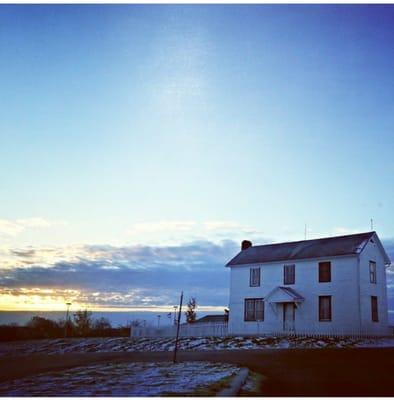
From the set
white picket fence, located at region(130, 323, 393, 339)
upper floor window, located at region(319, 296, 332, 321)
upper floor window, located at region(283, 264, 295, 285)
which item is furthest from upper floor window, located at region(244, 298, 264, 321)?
A: upper floor window, located at region(319, 296, 332, 321)

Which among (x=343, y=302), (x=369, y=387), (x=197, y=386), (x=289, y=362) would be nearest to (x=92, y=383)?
(x=197, y=386)

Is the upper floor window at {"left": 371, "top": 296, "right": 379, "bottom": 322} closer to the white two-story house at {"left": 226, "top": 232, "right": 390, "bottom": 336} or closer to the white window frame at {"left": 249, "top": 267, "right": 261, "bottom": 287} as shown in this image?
the white two-story house at {"left": 226, "top": 232, "right": 390, "bottom": 336}

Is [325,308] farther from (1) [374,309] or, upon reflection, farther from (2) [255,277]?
(2) [255,277]

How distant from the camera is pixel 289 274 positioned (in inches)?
1411

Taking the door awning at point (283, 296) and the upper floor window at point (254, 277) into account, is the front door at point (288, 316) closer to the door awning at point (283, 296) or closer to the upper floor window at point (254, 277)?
the door awning at point (283, 296)

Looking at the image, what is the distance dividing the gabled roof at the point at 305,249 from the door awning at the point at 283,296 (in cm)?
243

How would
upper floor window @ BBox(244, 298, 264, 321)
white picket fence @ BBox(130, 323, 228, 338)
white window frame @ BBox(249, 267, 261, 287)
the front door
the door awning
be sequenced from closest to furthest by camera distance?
the door awning → the front door → upper floor window @ BBox(244, 298, 264, 321) → white window frame @ BBox(249, 267, 261, 287) → white picket fence @ BBox(130, 323, 228, 338)

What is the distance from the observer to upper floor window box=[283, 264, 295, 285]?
35.6 metres

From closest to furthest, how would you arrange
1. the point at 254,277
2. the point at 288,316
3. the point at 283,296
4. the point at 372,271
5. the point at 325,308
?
the point at 325,308 → the point at 372,271 → the point at 283,296 → the point at 288,316 → the point at 254,277

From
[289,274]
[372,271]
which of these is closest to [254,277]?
[289,274]

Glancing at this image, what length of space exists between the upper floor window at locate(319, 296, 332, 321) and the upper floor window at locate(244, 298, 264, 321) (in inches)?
204

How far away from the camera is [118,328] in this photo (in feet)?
193

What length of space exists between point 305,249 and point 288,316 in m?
5.18

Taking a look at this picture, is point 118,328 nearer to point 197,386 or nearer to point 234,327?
point 234,327
